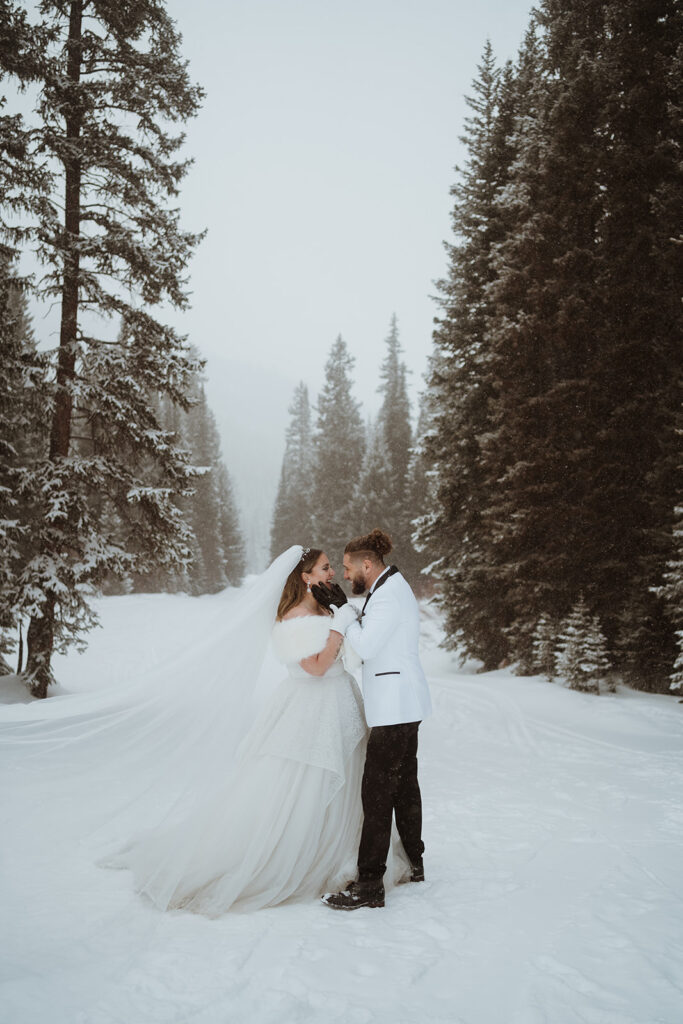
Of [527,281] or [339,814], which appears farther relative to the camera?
[527,281]

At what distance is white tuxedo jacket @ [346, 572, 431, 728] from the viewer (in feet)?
14.3

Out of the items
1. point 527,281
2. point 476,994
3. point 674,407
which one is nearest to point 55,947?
point 476,994

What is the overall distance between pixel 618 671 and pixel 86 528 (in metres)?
11.6

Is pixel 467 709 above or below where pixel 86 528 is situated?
below

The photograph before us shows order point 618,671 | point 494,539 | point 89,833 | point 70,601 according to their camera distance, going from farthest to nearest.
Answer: point 494,539
point 618,671
point 70,601
point 89,833

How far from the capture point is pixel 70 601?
11.8 metres

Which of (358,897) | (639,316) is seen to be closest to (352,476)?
(639,316)

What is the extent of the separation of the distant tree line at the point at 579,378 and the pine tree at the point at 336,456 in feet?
87.0

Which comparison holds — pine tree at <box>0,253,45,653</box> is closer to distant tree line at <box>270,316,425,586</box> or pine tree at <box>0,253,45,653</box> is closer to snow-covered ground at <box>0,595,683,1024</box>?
snow-covered ground at <box>0,595,683,1024</box>

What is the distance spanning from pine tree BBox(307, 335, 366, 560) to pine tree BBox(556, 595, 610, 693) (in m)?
29.9

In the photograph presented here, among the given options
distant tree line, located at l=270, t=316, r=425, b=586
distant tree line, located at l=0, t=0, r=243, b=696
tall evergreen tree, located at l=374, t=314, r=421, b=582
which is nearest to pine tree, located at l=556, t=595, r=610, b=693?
distant tree line, located at l=0, t=0, r=243, b=696

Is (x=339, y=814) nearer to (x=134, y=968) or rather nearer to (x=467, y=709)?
(x=134, y=968)

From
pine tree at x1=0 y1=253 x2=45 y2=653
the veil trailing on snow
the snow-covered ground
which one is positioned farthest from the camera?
pine tree at x1=0 y1=253 x2=45 y2=653

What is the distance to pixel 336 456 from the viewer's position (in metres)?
49.4
